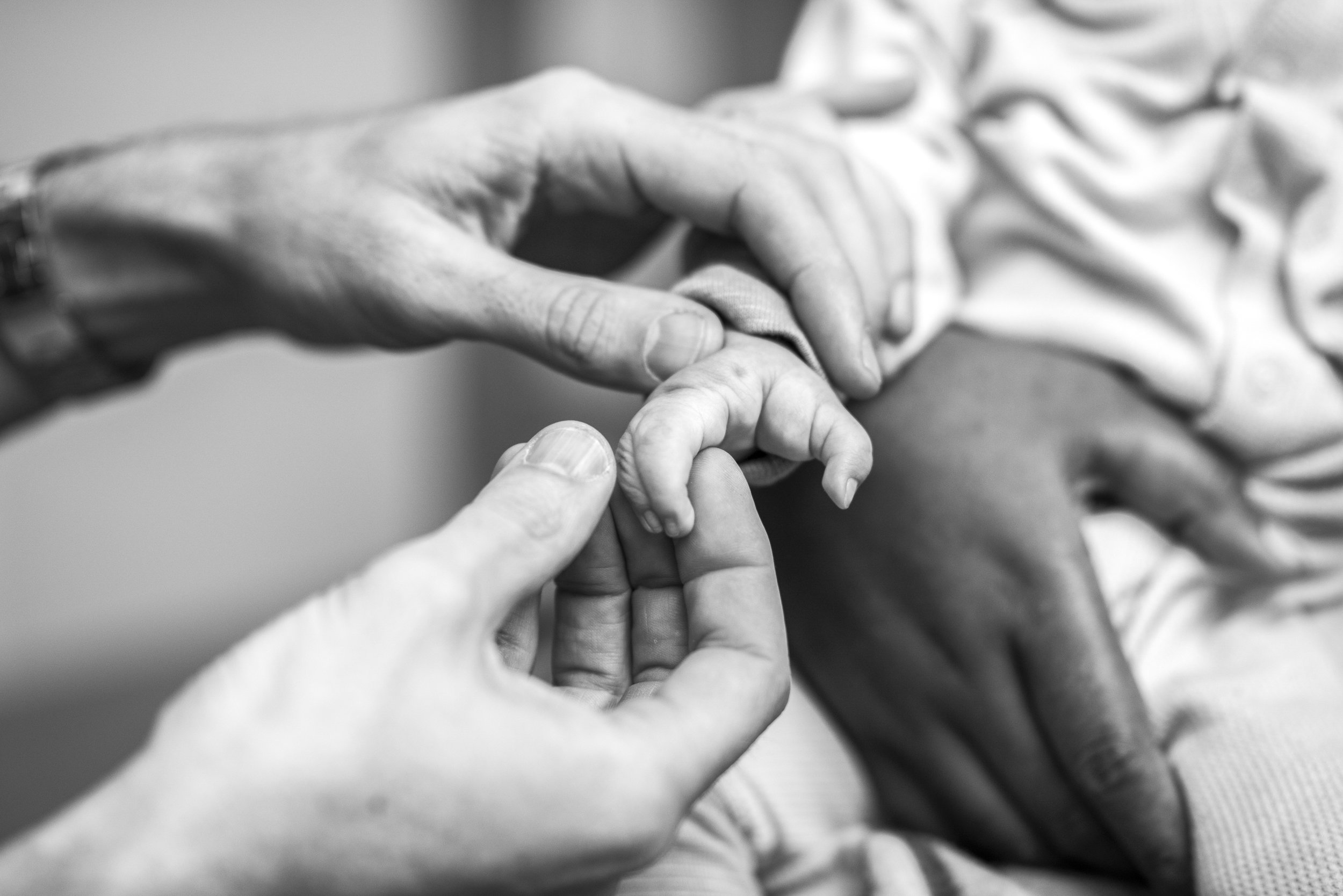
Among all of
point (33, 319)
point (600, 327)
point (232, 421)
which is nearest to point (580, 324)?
point (600, 327)

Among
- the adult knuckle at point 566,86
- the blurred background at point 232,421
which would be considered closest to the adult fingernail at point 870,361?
the adult knuckle at point 566,86

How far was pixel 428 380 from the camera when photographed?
62.2 inches

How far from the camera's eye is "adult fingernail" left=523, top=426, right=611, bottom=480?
0.37 m

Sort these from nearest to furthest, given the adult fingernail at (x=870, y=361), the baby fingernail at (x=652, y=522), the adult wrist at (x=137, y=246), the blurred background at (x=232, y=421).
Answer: the baby fingernail at (x=652, y=522) < the adult fingernail at (x=870, y=361) < the adult wrist at (x=137, y=246) < the blurred background at (x=232, y=421)

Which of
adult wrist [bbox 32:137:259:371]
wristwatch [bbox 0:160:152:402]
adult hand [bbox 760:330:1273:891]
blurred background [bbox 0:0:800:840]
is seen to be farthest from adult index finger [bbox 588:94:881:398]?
blurred background [bbox 0:0:800:840]

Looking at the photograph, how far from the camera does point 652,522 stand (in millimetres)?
382

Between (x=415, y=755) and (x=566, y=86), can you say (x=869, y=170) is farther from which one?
(x=415, y=755)

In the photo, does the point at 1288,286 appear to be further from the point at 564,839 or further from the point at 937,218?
the point at 564,839

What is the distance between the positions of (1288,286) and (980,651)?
29cm

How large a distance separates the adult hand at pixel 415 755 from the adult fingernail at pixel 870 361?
0.18m

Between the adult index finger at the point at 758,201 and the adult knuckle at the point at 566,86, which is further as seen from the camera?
the adult knuckle at the point at 566,86

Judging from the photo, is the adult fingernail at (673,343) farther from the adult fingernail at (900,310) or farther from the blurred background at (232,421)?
the blurred background at (232,421)

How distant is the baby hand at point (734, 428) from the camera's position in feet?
1.21

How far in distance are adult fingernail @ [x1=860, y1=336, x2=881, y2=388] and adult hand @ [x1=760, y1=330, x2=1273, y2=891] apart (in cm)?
10
